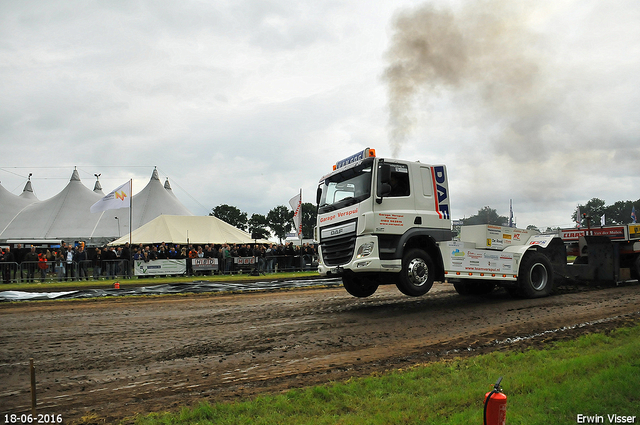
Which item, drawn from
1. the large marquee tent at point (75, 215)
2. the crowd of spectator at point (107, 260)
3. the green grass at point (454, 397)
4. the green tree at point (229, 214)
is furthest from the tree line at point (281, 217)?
the green grass at point (454, 397)

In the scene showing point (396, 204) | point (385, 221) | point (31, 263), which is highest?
point (396, 204)

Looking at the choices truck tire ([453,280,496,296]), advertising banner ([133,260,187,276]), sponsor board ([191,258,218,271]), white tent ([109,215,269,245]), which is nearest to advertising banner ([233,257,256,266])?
sponsor board ([191,258,218,271])

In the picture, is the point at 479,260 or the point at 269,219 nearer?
the point at 479,260

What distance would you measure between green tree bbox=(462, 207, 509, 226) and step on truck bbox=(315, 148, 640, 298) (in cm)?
18

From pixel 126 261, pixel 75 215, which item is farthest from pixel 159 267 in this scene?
pixel 75 215

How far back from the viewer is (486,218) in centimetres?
1141

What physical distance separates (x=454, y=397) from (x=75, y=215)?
140 ft

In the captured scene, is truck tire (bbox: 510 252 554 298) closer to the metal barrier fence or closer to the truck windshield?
the truck windshield

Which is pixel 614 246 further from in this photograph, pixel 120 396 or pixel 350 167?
pixel 120 396

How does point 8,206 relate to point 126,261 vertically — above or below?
above

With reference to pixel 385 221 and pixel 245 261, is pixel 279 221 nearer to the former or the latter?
pixel 245 261

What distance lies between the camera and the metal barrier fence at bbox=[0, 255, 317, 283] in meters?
19.2

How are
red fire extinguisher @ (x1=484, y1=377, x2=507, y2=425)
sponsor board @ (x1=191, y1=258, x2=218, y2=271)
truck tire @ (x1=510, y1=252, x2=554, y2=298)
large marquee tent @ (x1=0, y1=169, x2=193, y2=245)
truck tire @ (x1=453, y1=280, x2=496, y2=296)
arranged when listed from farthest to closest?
large marquee tent @ (x1=0, y1=169, x2=193, y2=245) → sponsor board @ (x1=191, y1=258, x2=218, y2=271) → truck tire @ (x1=453, y1=280, x2=496, y2=296) → truck tire @ (x1=510, y1=252, x2=554, y2=298) → red fire extinguisher @ (x1=484, y1=377, x2=507, y2=425)

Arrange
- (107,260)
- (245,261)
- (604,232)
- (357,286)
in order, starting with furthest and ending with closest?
1. (245,261)
2. (107,260)
3. (604,232)
4. (357,286)
